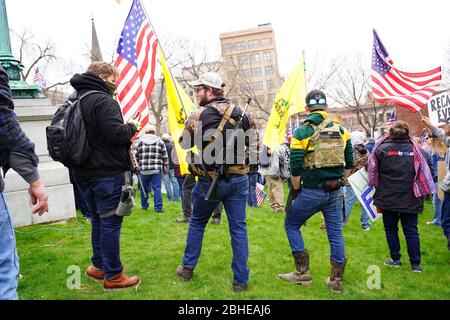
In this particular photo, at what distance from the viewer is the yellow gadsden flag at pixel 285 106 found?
656 centimetres

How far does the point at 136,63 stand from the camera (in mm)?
5684

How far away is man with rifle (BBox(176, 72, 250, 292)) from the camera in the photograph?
383 cm

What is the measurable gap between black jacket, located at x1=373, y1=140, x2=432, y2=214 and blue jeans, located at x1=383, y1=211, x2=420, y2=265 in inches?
5.6

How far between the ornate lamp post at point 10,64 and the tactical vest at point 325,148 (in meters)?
5.67

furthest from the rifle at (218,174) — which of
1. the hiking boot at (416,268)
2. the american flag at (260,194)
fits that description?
the american flag at (260,194)

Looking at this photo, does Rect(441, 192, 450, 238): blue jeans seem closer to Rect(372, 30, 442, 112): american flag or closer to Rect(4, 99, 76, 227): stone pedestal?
Rect(372, 30, 442, 112): american flag

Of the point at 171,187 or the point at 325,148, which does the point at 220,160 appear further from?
the point at 171,187

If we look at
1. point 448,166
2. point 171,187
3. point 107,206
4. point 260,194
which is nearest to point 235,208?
point 107,206

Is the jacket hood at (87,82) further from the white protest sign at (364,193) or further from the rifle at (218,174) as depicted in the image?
the white protest sign at (364,193)

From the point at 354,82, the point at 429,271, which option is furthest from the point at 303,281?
the point at 354,82

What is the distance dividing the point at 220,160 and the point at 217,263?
1702mm

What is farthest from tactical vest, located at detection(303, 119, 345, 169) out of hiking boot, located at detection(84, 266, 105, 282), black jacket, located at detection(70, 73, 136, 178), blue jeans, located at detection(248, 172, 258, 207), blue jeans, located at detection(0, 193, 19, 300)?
blue jeans, located at detection(248, 172, 258, 207)
